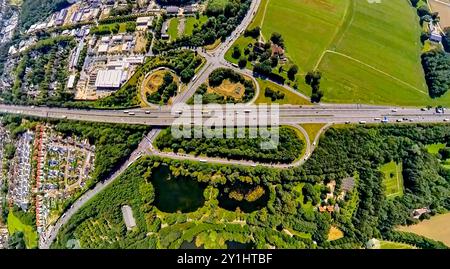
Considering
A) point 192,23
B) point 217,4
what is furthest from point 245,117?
point 217,4

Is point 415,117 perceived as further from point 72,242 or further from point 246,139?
point 72,242

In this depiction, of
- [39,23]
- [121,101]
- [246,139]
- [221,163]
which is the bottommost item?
[221,163]

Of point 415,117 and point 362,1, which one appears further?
point 362,1

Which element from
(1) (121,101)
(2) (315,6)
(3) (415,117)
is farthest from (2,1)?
(3) (415,117)

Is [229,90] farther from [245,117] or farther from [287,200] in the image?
[287,200]

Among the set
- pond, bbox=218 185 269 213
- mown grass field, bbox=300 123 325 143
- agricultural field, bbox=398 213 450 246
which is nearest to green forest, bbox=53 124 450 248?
pond, bbox=218 185 269 213
